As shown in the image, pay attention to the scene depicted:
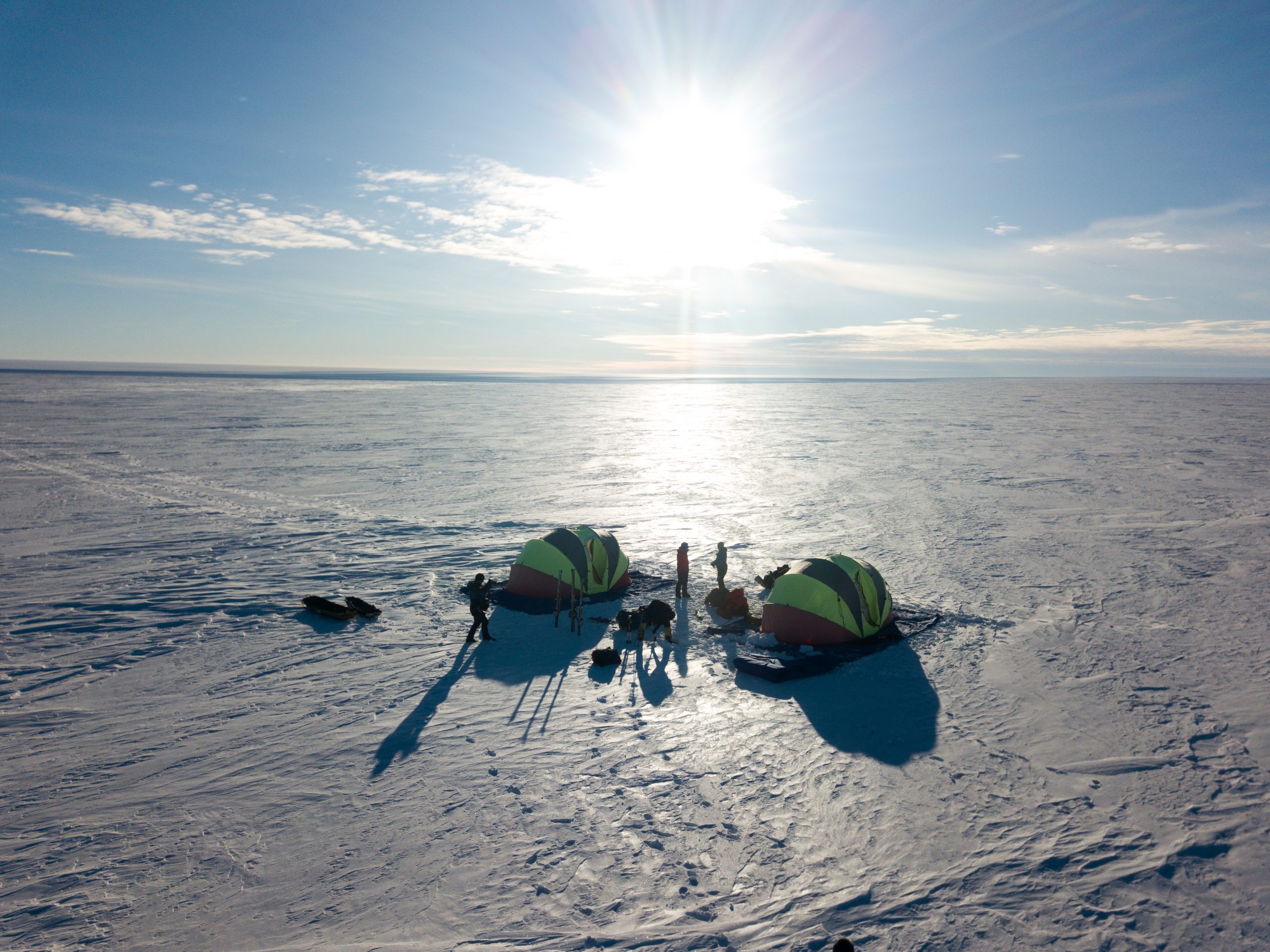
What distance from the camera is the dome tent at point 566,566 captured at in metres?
15.2

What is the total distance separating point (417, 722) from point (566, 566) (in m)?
5.64

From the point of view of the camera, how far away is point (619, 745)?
9609mm

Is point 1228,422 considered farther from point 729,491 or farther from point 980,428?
point 729,491

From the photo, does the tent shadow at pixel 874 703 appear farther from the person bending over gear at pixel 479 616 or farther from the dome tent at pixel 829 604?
the person bending over gear at pixel 479 616

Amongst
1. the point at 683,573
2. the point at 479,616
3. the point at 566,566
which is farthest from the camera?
the point at 683,573

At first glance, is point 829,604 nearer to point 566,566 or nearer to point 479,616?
point 566,566

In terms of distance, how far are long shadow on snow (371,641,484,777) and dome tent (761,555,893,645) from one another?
604 cm

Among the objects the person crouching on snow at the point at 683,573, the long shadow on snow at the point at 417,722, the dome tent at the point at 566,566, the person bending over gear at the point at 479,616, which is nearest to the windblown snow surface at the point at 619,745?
the long shadow on snow at the point at 417,722

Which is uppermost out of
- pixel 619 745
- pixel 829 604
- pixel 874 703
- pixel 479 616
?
pixel 829 604

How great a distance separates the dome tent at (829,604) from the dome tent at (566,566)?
4.35m

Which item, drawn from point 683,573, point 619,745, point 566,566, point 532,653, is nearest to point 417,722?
point 532,653

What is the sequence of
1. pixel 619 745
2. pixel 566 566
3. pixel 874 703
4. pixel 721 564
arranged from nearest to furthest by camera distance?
pixel 619 745
pixel 874 703
pixel 566 566
pixel 721 564

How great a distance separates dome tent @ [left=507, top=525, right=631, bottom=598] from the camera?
15.2 m

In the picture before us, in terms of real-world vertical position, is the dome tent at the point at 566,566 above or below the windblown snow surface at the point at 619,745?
above
